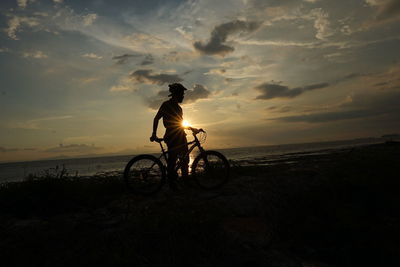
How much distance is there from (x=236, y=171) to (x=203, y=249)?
7.43m

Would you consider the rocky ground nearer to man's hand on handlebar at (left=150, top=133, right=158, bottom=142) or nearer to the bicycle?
the bicycle

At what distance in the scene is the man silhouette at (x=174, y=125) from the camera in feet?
27.6

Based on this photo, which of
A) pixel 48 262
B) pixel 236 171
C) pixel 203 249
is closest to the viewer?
pixel 48 262

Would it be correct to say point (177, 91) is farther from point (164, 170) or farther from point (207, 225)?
point (207, 225)

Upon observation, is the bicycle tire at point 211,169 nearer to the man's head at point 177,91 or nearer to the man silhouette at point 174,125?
the man silhouette at point 174,125

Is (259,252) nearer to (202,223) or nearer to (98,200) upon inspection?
(202,223)

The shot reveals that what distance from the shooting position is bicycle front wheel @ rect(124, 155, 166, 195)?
26.2 ft

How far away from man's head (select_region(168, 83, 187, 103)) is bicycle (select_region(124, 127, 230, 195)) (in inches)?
42.8

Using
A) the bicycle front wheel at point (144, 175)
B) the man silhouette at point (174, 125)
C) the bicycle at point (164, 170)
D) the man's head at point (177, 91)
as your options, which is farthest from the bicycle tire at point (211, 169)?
the man's head at point (177, 91)

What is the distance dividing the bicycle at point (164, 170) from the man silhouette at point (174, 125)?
0.17 metres

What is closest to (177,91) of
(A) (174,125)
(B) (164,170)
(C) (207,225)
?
(A) (174,125)

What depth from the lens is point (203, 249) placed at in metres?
4.25

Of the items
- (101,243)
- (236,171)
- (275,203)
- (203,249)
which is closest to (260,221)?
(275,203)

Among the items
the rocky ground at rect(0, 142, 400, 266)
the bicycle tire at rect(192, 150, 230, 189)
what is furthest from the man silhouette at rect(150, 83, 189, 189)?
the rocky ground at rect(0, 142, 400, 266)
